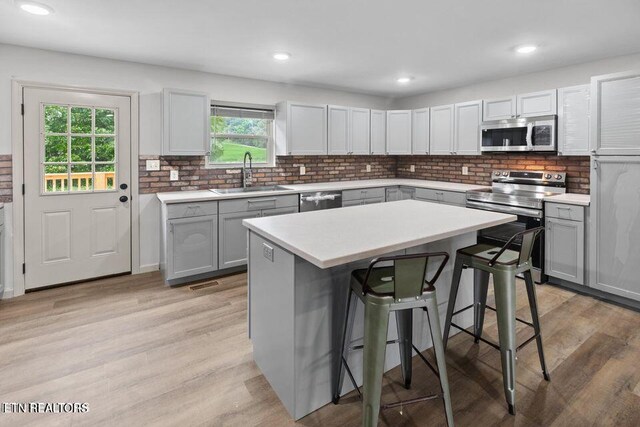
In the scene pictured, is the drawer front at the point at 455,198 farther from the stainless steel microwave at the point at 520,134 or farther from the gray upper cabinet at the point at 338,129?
the gray upper cabinet at the point at 338,129

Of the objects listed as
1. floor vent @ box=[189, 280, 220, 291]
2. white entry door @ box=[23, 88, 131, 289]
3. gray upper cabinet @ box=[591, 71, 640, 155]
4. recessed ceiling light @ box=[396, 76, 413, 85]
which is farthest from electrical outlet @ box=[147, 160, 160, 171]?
gray upper cabinet @ box=[591, 71, 640, 155]

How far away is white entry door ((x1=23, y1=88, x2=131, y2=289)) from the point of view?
346 cm

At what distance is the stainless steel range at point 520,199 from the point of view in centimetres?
375

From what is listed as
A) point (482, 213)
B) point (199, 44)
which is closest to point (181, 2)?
point (199, 44)

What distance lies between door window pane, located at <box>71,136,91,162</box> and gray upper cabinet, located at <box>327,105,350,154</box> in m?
2.83

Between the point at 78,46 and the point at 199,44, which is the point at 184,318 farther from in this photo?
the point at 78,46

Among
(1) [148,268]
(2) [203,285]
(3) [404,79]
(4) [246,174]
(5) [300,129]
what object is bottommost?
(2) [203,285]

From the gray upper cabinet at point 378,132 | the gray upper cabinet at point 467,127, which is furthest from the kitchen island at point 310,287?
the gray upper cabinet at point 378,132

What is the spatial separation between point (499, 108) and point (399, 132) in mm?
1505

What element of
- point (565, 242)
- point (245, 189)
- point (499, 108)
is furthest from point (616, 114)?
point (245, 189)

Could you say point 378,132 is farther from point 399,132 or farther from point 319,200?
point 319,200

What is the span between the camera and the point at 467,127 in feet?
15.7

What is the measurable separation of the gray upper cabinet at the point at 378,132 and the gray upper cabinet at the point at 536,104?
1912 mm

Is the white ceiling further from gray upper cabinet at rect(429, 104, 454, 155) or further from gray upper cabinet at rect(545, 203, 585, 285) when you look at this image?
gray upper cabinet at rect(545, 203, 585, 285)
